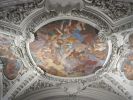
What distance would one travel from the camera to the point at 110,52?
13.5 metres

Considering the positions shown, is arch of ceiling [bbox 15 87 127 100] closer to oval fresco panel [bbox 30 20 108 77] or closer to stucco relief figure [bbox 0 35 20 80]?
oval fresco panel [bbox 30 20 108 77]

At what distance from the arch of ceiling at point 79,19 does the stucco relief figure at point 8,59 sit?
0.17 meters

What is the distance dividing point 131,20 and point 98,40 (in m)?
1.71

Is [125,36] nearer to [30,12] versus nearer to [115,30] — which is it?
[115,30]

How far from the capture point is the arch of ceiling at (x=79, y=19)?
12.0m

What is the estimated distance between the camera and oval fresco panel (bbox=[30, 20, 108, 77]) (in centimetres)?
1273

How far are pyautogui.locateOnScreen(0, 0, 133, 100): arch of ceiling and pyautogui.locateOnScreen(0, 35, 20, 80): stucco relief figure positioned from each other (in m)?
0.17

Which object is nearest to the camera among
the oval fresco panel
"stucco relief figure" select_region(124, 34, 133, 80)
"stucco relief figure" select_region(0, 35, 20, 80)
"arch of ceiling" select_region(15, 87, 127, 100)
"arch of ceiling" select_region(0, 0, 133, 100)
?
"arch of ceiling" select_region(0, 0, 133, 100)

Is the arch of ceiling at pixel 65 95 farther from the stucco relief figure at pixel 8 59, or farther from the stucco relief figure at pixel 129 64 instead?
the stucco relief figure at pixel 8 59

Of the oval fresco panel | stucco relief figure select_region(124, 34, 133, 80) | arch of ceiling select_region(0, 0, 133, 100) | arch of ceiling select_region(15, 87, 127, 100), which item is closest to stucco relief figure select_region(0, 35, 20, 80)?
arch of ceiling select_region(0, 0, 133, 100)

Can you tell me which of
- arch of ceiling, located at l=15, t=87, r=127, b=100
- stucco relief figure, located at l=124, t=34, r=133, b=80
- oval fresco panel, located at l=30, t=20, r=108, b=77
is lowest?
arch of ceiling, located at l=15, t=87, r=127, b=100

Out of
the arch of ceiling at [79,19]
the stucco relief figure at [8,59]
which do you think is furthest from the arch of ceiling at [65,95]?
the stucco relief figure at [8,59]

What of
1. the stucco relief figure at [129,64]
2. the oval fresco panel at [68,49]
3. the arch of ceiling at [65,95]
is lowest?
the arch of ceiling at [65,95]

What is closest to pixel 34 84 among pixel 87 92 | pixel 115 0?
pixel 87 92
